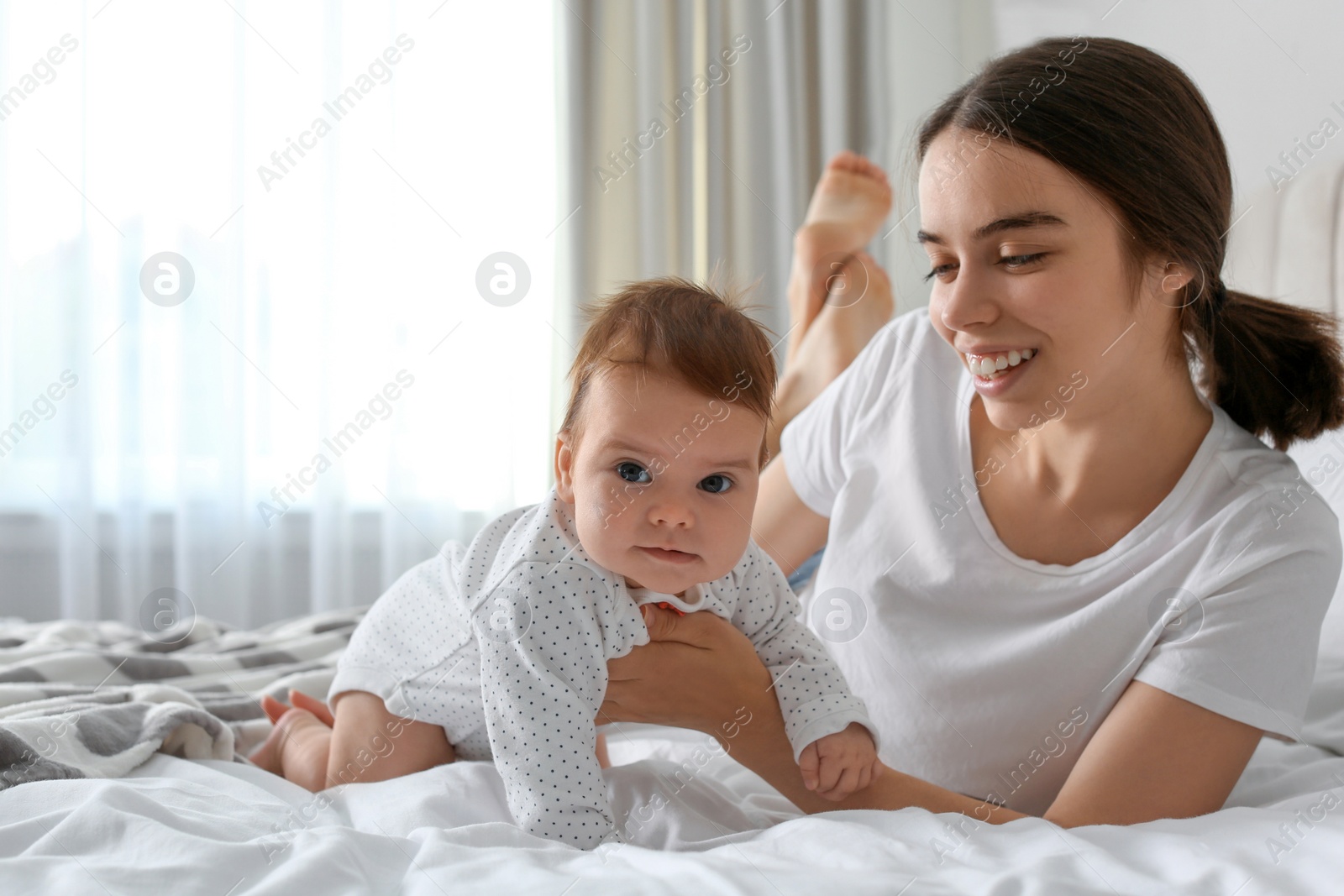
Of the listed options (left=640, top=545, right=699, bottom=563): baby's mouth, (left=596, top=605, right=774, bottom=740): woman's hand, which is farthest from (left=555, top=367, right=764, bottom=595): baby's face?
(left=596, top=605, right=774, bottom=740): woman's hand

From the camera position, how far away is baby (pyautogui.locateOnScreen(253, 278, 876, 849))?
82 centimetres

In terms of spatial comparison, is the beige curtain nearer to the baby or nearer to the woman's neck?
the woman's neck

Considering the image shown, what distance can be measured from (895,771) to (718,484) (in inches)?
12.8

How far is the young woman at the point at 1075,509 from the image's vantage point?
917 mm

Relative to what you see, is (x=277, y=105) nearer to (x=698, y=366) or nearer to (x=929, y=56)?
(x=929, y=56)

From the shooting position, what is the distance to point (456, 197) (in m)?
2.87

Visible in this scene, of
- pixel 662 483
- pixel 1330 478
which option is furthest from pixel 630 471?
pixel 1330 478

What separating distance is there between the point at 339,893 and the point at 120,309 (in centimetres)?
246

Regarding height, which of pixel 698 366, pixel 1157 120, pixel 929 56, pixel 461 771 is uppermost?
pixel 929 56

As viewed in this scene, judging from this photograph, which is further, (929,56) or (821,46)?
(821,46)

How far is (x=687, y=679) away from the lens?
3.08ft

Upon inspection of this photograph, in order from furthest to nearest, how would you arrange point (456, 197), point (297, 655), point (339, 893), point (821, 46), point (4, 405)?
point (821, 46) → point (456, 197) → point (4, 405) → point (297, 655) → point (339, 893)

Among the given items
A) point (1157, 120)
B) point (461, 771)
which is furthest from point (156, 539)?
point (1157, 120)

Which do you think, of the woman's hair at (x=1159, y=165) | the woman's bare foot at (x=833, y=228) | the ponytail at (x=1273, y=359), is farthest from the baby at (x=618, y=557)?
the woman's bare foot at (x=833, y=228)
